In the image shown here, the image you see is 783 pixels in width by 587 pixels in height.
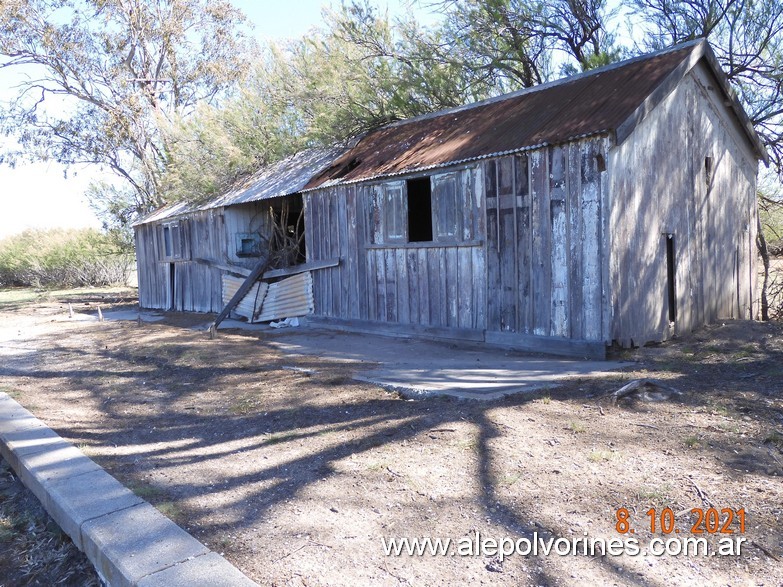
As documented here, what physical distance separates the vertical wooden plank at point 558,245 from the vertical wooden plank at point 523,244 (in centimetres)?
43

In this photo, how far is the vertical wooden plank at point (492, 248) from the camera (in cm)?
955

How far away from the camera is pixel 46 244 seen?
3631 cm

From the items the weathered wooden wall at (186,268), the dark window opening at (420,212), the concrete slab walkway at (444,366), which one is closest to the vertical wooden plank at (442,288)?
the concrete slab walkway at (444,366)

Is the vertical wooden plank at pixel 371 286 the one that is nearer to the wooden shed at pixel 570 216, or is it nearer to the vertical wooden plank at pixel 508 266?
the wooden shed at pixel 570 216

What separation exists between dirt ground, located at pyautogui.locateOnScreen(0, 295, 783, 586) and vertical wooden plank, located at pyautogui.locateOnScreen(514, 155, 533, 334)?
1.93 m

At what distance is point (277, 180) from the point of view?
15586 millimetres

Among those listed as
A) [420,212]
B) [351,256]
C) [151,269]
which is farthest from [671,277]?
[151,269]

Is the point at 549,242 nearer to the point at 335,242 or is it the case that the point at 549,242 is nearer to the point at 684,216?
the point at 684,216

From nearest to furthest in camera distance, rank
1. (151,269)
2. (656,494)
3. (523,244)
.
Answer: (656,494) → (523,244) → (151,269)

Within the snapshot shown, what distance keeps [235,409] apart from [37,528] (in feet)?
7.94

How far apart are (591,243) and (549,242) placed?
0.68 metres

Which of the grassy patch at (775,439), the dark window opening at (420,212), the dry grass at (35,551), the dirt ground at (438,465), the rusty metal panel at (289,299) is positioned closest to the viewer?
the dirt ground at (438,465)

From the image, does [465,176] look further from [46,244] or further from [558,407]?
[46,244]

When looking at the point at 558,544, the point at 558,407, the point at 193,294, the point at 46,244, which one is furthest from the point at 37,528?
the point at 46,244
